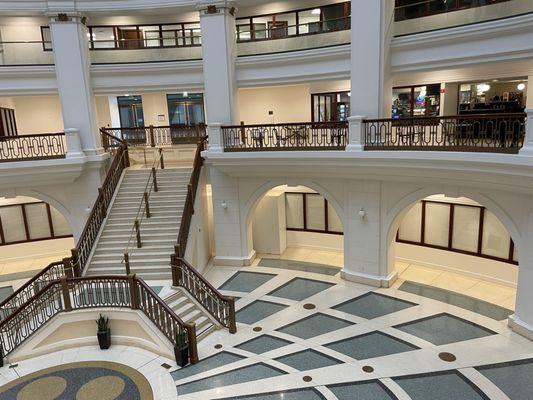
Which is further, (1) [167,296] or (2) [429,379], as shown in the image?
(1) [167,296]

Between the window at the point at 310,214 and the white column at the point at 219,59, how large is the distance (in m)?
4.02

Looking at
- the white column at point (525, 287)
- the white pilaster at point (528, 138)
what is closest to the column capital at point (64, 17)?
the white pilaster at point (528, 138)

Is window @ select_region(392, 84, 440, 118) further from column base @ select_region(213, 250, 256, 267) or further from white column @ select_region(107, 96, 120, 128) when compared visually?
white column @ select_region(107, 96, 120, 128)

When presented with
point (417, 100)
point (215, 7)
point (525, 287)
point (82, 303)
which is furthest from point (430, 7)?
point (82, 303)

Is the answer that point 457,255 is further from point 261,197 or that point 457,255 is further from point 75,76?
point 75,76

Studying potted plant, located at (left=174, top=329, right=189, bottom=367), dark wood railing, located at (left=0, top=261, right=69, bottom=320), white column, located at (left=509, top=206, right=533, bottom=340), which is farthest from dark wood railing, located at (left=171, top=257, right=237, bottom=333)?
white column, located at (left=509, top=206, right=533, bottom=340)

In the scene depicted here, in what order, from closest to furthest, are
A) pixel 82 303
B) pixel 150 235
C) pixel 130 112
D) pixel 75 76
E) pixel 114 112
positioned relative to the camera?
pixel 82 303, pixel 150 235, pixel 75 76, pixel 114 112, pixel 130 112

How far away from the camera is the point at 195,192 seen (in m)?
12.6

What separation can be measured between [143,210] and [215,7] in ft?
21.1

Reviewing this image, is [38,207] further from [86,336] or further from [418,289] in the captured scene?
[418,289]

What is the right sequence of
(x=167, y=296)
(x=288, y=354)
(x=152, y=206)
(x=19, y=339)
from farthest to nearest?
(x=152, y=206) → (x=167, y=296) → (x=19, y=339) → (x=288, y=354)

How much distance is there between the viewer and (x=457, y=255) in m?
12.0

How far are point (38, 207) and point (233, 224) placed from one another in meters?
8.34

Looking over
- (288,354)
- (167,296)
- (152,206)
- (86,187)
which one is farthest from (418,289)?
(86,187)
